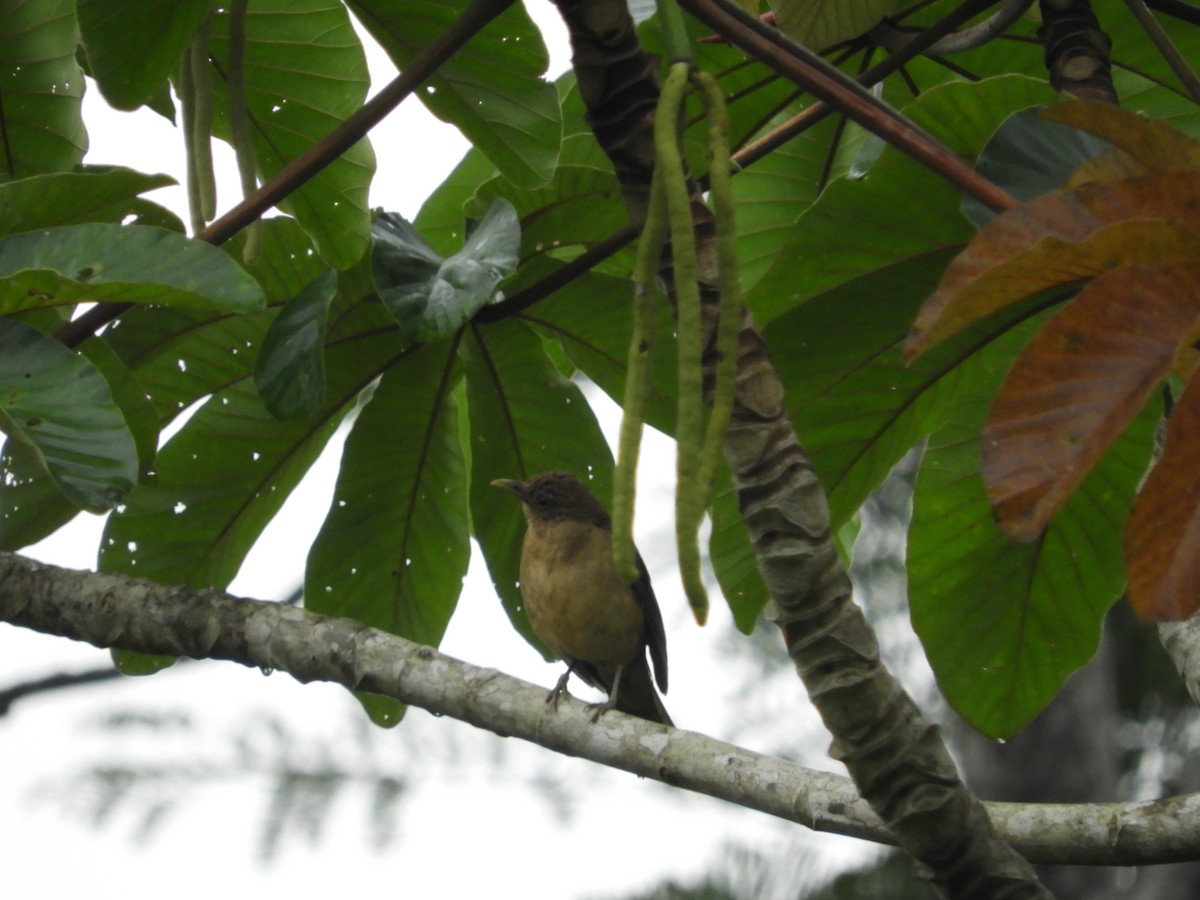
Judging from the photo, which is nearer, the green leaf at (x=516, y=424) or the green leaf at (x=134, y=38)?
the green leaf at (x=134, y=38)

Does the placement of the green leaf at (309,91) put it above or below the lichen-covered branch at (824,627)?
above

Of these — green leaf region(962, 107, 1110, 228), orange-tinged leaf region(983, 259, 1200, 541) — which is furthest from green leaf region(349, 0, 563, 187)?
orange-tinged leaf region(983, 259, 1200, 541)

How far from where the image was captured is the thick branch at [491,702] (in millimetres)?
2008

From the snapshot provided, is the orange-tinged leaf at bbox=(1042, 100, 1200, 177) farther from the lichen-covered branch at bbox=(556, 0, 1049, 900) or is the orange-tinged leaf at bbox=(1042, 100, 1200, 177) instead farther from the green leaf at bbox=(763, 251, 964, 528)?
the green leaf at bbox=(763, 251, 964, 528)

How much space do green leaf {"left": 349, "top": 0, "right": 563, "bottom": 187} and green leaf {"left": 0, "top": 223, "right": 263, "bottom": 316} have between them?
2.62 feet

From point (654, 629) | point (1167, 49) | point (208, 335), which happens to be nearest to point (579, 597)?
point (654, 629)

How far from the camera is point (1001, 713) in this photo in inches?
98.9

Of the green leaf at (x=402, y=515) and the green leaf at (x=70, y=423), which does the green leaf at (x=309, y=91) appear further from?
the green leaf at (x=70, y=423)

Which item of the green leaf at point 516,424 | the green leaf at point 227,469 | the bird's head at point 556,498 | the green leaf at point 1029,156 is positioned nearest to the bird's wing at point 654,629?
the bird's head at point 556,498

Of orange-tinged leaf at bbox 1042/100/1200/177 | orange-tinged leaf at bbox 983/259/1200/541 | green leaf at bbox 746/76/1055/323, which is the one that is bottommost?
orange-tinged leaf at bbox 983/259/1200/541

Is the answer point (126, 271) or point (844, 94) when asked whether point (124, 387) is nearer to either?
point (126, 271)

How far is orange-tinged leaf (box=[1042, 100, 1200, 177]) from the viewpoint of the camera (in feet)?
4.14

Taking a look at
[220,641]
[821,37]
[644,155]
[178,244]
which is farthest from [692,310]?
[220,641]

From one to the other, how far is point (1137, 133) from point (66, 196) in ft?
4.73
